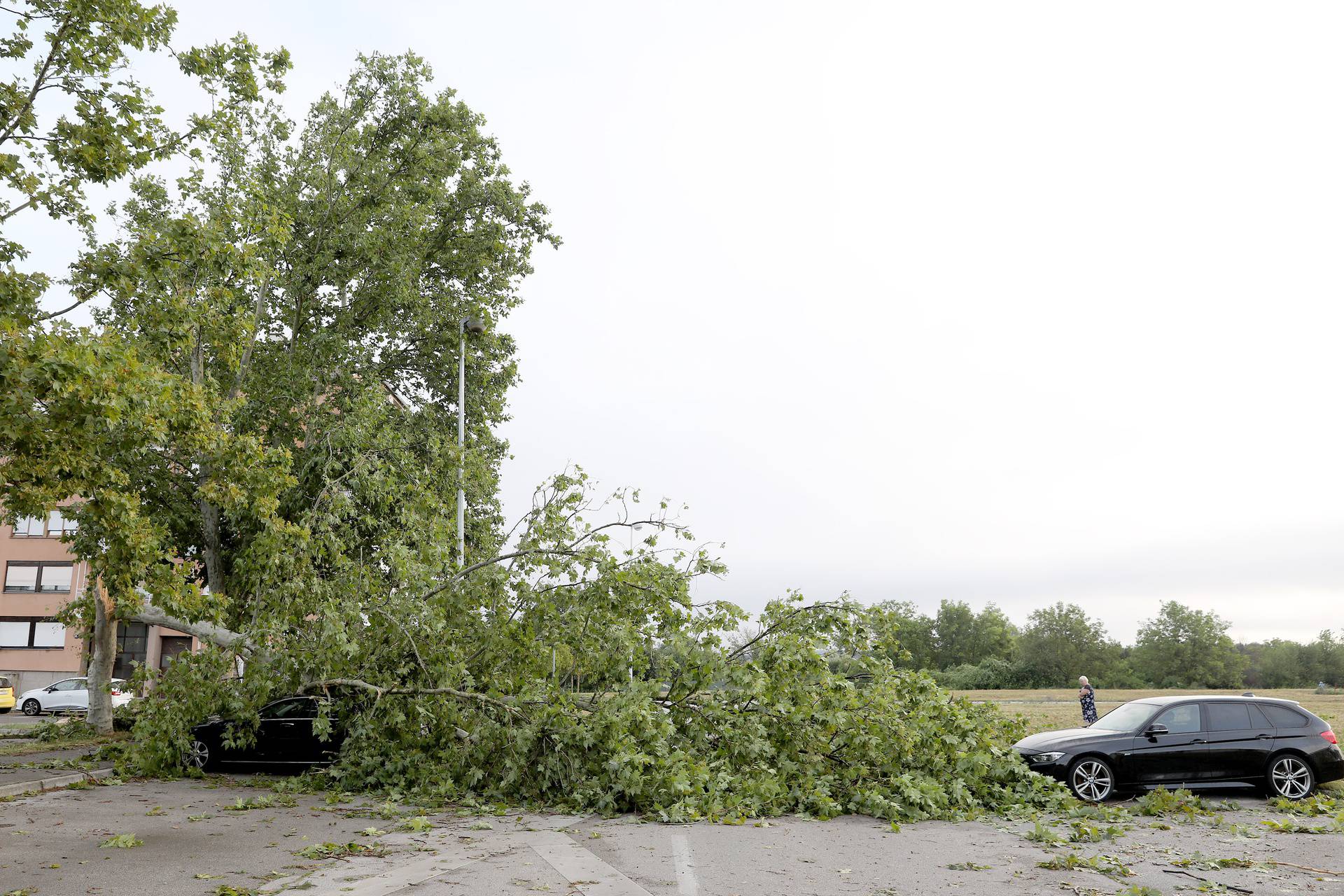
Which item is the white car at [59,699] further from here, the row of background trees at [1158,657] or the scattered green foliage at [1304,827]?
the row of background trees at [1158,657]

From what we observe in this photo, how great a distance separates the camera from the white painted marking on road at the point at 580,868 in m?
7.17

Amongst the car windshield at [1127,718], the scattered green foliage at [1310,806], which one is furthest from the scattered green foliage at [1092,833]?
the scattered green foliage at [1310,806]

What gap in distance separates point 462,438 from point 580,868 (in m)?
12.8

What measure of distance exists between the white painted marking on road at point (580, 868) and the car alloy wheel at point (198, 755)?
25.8ft

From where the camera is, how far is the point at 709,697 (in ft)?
41.8

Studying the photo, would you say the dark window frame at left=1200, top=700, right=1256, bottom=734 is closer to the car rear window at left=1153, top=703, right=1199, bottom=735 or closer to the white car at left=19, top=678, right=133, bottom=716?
the car rear window at left=1153, top=703, right=1199, bottom=735

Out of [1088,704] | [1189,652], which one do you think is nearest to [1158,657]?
[1189,652]

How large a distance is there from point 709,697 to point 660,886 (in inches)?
215

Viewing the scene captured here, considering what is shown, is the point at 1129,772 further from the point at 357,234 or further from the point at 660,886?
the point at 357,234

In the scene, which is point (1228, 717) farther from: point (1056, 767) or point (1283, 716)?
point (1056, 767)

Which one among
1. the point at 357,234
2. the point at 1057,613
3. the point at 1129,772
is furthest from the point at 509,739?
the point at 1057,613

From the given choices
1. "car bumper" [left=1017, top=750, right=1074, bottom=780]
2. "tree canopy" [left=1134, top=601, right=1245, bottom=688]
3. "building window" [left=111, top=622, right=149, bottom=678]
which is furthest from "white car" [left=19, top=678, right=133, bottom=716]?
"tree canopy" [left=1134, top=601, right=1245, bottom=688]

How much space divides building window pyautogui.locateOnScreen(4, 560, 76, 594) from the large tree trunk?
28.5 metres

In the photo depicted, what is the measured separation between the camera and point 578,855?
335 inches
